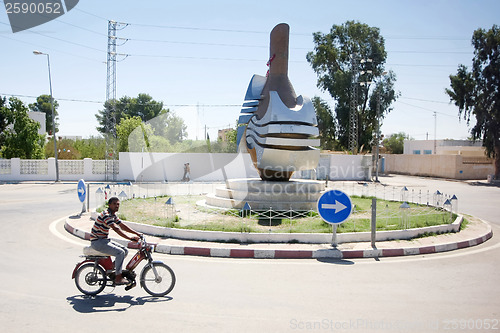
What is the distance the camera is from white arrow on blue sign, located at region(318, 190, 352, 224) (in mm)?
9469

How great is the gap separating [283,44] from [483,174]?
34171 millimetres

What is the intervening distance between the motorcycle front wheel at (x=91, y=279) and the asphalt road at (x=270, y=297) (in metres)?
0.14

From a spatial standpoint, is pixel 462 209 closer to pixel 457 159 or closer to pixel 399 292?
pixel 399 292

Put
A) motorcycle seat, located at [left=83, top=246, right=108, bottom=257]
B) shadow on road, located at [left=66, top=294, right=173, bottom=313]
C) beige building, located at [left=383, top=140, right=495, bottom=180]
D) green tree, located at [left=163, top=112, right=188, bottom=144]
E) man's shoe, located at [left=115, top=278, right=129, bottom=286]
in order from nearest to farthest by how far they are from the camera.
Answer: shadow on road, located at [left=66, top=294, right=173, bottom=313], man's shoe, located at [left=115, top=278, right=129, bottom=286], motorcycle seat, located at [left=83, top=246, right=108, bottom=257], beige building, located at [left=383, top=140, right=495, bottom=180], green tree, located at [left=163, top=112, right=188, bottom=144]

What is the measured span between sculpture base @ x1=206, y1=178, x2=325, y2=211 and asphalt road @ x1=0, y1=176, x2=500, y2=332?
18.3 ft

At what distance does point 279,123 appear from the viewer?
1507 cm

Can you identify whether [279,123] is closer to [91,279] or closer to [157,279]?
[157,279]

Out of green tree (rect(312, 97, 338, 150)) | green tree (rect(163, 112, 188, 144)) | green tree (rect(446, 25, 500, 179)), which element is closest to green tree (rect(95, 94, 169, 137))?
green tree (rect(163, 112, 188, 144))

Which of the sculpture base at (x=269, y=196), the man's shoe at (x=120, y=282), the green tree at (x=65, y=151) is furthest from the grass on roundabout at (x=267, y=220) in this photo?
the green tree at (x=65, y=151)

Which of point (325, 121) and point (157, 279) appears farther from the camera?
point (325, 121)

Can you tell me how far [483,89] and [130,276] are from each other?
41303 mm

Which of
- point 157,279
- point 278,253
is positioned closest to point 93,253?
point 157,279

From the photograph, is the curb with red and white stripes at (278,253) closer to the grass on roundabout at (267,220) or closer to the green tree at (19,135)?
the grass on roundabout at (267,220)

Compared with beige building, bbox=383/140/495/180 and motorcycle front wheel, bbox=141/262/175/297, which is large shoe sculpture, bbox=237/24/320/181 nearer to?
motorcycle front wheel, bbox=141/262/175/297
